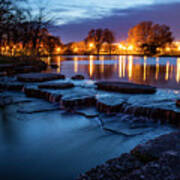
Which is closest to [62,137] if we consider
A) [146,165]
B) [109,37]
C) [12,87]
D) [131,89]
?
[146,165]

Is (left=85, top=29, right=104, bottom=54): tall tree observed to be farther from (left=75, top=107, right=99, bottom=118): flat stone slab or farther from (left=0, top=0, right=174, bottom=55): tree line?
(left=75, top=107, right=99, bottom=118): flat stone slab

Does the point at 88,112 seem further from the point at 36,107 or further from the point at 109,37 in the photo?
the point at 109,37

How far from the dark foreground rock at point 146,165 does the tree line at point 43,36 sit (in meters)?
12.8

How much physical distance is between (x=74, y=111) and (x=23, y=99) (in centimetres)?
212

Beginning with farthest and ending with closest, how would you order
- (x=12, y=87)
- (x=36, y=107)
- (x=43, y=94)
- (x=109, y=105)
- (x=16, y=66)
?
(x=16, y=66)
(x=12, y=87)
(x=43, y=94)
(x=36, y=107)
(x=109, y=105)

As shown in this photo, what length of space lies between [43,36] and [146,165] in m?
26.9

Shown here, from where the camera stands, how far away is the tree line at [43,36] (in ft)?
51.4

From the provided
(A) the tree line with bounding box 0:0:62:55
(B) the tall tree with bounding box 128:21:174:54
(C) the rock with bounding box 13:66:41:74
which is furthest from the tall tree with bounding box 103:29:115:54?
(C) the rock with bounding box 13:66:41:74

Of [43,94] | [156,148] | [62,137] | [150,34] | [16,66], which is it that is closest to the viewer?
[156,148]

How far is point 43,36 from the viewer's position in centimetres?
2694

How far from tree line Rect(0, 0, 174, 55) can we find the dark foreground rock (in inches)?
503

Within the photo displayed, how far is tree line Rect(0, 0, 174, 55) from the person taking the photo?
51.4 ft

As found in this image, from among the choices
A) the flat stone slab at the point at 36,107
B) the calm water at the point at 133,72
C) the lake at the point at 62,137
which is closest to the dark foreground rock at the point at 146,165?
the lake at the point at 62,137

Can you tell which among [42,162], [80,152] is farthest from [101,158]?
[42,162]
